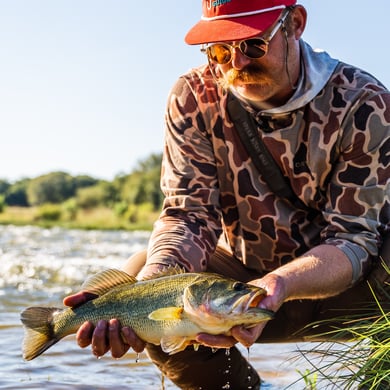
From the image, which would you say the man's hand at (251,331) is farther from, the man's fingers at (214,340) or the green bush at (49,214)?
the green bush at (49,214)

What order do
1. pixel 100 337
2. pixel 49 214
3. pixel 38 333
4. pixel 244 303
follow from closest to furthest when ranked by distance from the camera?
1. pixel 244 303
2. pixel 100 337
3. pixel 38 333
4. pixel 49 214

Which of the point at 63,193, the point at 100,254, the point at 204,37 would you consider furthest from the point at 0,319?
the point at 63,193

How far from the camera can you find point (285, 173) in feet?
14.8

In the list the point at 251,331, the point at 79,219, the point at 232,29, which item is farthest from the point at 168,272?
the point at 79,219

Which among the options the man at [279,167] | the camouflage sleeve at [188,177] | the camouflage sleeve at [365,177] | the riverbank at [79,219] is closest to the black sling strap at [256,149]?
the man at [279,167]

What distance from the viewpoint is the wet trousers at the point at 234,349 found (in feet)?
14.1

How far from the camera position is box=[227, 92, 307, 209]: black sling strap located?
175 inches

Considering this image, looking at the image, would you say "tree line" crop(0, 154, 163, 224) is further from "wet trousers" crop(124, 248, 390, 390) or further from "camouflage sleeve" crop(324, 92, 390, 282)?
"camouflage sleeve" crop(324, 92, 390, 282)

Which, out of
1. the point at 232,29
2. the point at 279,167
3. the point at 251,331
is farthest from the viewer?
the point at 279,167

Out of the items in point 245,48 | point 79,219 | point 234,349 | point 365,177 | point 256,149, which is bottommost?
point 79,219

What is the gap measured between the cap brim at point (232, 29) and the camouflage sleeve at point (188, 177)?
51cm

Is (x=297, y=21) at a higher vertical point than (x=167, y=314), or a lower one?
higher

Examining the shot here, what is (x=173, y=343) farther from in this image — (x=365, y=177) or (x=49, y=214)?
(x=49, y=214)

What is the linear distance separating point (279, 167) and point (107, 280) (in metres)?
1.21
